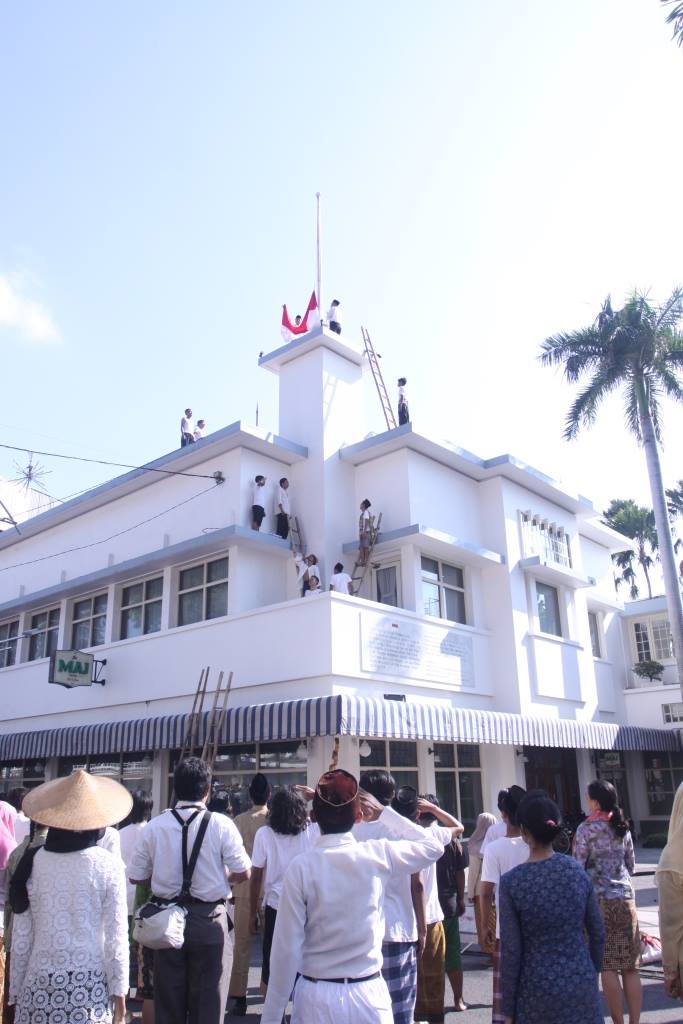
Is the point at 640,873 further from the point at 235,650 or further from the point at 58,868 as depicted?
the point at 58,868

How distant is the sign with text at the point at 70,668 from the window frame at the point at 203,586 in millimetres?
1807

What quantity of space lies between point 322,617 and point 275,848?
6724mm

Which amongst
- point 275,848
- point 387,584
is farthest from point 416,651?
point 275,848

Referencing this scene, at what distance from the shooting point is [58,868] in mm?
3828

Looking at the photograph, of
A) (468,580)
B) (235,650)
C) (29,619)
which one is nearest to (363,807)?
(235,650)

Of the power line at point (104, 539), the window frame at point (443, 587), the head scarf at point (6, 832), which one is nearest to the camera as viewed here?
the head scarf at point (6, 832)

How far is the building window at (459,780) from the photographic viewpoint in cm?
1475

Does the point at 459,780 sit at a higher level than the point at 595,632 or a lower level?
lower

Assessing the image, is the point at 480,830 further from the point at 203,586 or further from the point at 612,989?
the point at 203,586

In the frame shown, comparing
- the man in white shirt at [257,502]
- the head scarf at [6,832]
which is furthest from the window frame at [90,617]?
the head scarf at [6,832]

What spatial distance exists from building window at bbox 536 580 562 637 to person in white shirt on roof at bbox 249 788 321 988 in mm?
11995

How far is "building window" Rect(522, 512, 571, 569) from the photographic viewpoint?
17.7 meters

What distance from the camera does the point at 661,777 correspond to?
70.9 ft

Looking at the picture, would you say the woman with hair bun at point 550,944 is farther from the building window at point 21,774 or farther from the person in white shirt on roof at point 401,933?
the building window at point 21,774
